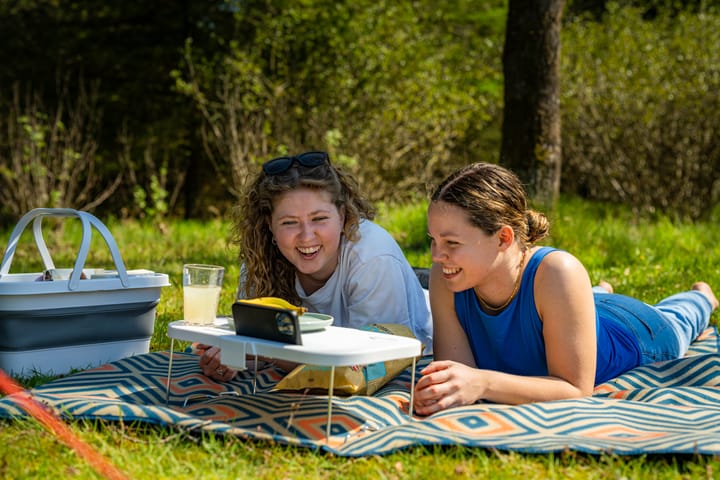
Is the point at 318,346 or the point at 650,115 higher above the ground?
the point at 650,115

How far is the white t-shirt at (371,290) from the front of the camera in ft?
10.9

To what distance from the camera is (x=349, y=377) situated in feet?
9.79

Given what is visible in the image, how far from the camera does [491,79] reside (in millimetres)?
11828

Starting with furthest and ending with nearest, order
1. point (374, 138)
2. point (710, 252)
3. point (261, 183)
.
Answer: point (374, 138), point (710, 252), point (261, 183)

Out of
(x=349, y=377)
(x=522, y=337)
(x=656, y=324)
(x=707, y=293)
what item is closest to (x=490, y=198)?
(x=522, y=337)

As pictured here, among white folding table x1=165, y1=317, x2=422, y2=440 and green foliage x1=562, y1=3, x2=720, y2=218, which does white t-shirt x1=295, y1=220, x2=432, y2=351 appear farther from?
green foliage x1=562, y1=3, x2=720, y2=218

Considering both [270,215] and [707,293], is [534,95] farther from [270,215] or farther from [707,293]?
[270,215]

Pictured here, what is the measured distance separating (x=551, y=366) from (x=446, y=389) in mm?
459

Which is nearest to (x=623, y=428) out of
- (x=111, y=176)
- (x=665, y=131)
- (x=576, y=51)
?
(x=665, y=131)

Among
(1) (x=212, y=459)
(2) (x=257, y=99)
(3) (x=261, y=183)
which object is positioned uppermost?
(2) (x=257, y=99)

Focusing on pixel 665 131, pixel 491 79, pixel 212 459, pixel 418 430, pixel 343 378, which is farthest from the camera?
pixel 491 79

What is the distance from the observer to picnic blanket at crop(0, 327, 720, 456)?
2.45 metres

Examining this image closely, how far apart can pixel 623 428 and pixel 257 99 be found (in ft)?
27.4

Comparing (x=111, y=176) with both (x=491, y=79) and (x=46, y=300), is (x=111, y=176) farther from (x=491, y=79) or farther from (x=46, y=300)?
(x=46, y=300)
